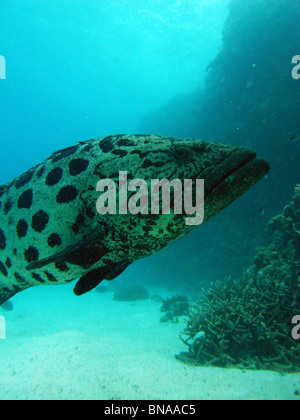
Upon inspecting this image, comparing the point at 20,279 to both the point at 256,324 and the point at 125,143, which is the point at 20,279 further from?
the point at 256,324

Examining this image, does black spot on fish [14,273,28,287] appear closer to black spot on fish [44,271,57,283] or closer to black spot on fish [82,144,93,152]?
black spot on fish [44,271,57,283]

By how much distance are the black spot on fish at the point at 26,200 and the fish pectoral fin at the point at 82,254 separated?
89 cm

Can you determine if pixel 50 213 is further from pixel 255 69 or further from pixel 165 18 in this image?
pixel 165 18

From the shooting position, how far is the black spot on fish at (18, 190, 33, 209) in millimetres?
2990

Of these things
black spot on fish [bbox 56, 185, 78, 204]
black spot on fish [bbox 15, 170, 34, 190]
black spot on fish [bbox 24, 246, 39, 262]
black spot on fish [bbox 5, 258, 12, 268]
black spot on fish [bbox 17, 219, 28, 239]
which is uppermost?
black spot on fish [bbox 15, 170, 34, 190]

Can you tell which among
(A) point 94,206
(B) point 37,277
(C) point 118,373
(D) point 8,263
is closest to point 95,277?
(A) point 94,206

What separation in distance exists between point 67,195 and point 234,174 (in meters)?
1.81

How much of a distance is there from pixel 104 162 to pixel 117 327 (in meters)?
9.24

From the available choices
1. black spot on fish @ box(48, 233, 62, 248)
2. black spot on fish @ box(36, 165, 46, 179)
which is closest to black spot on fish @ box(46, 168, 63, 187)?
black spot on fish @ box(36, 165, 46, 179)

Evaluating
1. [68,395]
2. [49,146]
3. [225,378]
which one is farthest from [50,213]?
[49,146]

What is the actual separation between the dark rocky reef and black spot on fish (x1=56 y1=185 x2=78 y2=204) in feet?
16.0

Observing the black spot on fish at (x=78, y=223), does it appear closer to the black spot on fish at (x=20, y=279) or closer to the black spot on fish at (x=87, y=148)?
the black spot on fish at (x=87, y=148)

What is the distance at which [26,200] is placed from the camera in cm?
302

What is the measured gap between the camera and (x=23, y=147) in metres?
111
